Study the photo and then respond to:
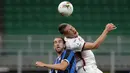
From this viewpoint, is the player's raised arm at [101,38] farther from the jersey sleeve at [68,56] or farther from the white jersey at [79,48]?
the jersey sleeve at [68,56]

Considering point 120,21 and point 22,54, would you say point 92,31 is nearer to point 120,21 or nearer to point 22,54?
point 120,21

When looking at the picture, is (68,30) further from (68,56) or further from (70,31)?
(68,56)

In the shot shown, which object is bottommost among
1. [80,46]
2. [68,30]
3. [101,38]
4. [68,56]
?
[68,56]

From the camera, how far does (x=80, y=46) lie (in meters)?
6.88

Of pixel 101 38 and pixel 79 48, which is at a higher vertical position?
pixel 101 38

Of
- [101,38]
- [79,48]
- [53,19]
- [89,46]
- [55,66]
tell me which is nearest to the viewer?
[55,66]

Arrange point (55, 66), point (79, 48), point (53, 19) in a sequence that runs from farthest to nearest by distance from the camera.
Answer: point (53, 19), point (79, 48), point (55, 66)

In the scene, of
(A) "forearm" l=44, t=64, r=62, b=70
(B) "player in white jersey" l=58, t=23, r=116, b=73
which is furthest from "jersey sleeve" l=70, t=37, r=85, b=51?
(A) "forearm" l=44, t=64, r=62, b=70

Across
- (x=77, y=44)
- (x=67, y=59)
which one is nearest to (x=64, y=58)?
(x=67, y=59)

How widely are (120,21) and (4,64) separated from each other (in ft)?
19.7

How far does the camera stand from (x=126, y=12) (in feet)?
68.3

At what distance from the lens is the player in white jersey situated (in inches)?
271

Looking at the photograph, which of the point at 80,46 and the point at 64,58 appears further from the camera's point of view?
the point at 80,46

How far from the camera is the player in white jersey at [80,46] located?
6873 mm
